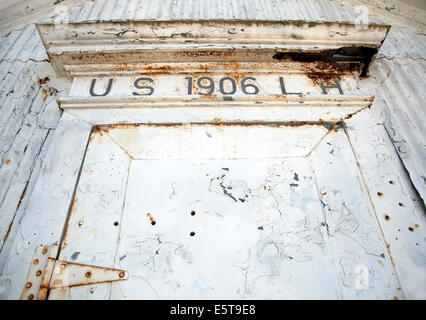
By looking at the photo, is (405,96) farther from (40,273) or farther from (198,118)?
(40,273)

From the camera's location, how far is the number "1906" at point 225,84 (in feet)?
6.91

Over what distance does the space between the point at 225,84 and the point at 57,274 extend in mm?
1627

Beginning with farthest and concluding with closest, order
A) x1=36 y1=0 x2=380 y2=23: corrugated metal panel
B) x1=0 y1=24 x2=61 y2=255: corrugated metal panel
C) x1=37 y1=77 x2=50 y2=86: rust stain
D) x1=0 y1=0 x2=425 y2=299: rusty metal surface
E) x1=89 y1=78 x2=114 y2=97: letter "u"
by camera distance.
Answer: x1=36 y1=0 x2=380 y2=23: corrugated metal panel, x1=37 y1=77 x2=50 y2=86: rust stain, x1=89 y1=78 x2=114 y2=97: letter "u", x1=0 y1=24 x2=61 y2=255: corrugated metal panel, x1=0 y1=0 x2=425 y2=299: rusty metal surface

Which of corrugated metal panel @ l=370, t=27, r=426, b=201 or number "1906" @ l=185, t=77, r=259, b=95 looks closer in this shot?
corrugated metal panel @ l=370, t=27, r=426, b=201

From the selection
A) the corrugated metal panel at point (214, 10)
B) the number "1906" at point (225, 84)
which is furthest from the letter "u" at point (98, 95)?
the corrugated metal panel at point (214, 10)

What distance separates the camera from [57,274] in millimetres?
1413

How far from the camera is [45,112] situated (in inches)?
81.8

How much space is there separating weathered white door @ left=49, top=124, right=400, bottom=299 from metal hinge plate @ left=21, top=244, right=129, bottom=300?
1.2 inches

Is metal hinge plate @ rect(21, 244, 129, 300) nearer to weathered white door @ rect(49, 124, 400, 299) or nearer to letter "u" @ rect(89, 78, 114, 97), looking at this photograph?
weathered white door @ rect(49, 124, 400, 299)

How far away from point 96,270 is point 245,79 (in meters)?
1.64

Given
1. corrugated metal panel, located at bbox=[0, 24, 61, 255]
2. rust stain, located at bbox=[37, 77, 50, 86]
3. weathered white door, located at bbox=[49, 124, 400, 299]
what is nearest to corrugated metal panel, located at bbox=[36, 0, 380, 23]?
corrugated metal panel, located at bbox=[0, 24, 61, 255]

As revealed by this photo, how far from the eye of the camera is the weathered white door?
1424 millimetres

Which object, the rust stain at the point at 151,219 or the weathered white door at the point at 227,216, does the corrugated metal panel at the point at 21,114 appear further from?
the rust stain at the point at 151,219
